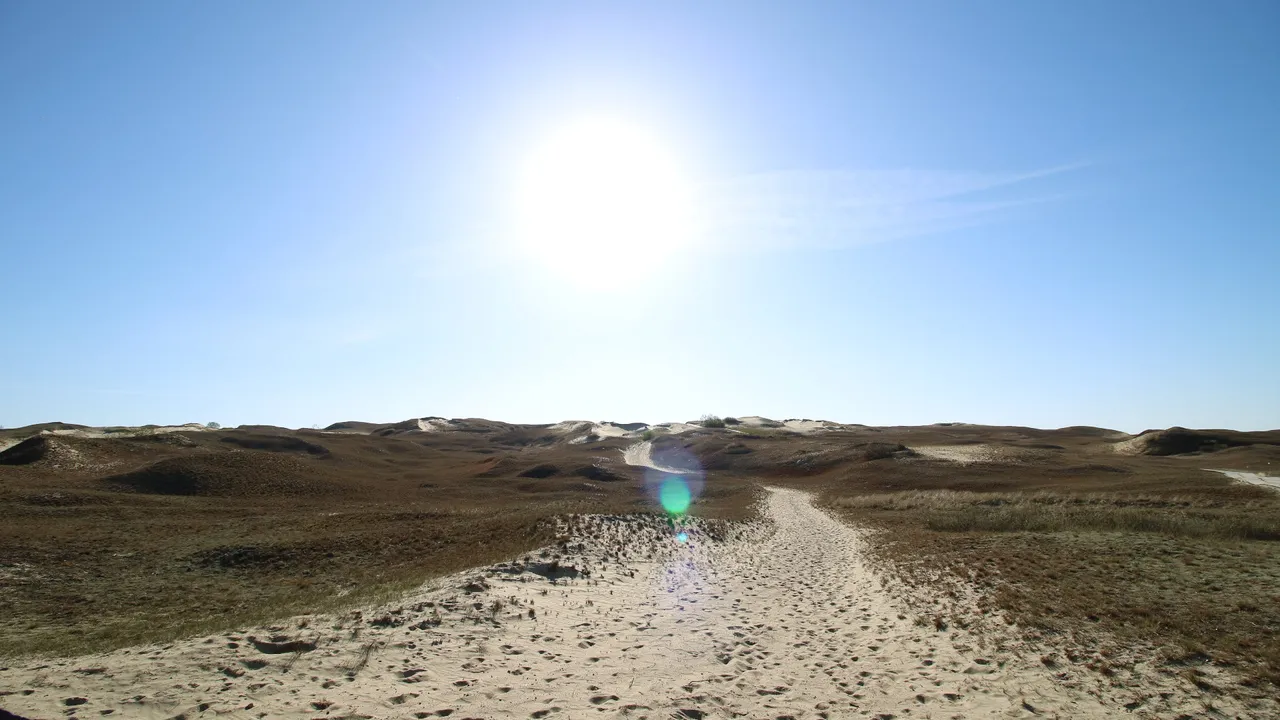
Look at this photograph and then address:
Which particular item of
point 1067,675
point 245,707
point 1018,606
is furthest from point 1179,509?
point 245,707

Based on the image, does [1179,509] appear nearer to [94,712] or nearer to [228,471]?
[94,712]

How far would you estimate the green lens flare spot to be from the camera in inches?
1738

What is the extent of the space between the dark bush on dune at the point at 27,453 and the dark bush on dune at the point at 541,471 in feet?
131

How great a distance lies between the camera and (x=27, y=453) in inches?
2034

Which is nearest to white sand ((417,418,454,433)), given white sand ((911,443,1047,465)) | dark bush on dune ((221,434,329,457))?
dark bush on dune ((221,434,329,457))

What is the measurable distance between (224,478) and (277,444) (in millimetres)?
36823

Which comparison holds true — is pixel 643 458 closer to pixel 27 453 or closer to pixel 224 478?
pixel 224 478

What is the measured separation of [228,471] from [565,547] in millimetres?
40470

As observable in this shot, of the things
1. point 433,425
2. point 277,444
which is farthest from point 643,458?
point 433,425

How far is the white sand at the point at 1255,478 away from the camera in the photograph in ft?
141

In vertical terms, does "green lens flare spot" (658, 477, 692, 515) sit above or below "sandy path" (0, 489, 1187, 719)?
below

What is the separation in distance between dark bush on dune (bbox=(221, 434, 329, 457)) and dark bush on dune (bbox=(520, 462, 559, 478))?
2805cm

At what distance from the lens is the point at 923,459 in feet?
232

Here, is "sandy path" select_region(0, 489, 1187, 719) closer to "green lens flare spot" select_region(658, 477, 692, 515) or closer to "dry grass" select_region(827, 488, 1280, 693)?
"dry grass" select_region(827, 488, 1280, 693)
